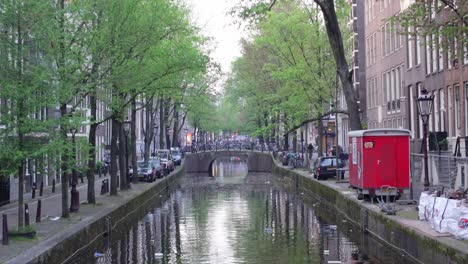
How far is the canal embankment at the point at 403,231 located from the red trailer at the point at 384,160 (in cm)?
87

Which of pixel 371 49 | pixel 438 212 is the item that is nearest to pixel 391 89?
pixel 371 49

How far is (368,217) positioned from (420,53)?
76.7ft

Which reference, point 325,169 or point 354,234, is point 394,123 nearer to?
point 325,169

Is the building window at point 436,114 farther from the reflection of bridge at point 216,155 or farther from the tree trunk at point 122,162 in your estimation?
the reflection of bridge at point 216,155

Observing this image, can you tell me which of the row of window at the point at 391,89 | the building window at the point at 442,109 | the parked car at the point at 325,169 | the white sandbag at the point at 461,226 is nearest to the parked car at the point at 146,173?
the parked car at the point at 325,169

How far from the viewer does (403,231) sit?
20234mm

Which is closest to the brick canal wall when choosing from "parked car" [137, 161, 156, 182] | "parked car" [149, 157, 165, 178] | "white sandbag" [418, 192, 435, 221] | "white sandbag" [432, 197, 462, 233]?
"white sandbag" [432, 197, 462, 233]

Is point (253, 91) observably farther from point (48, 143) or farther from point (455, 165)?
point (48, 143)

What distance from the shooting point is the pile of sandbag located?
17141 mm

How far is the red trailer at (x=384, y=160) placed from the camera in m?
28.1

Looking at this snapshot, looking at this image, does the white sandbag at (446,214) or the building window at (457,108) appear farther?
the building window at (457,108)

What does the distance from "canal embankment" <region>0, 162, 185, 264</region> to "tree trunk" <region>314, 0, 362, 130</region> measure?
10.6m

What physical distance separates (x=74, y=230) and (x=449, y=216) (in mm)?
10456

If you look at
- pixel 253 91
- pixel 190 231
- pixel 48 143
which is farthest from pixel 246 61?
pixel 48 143
